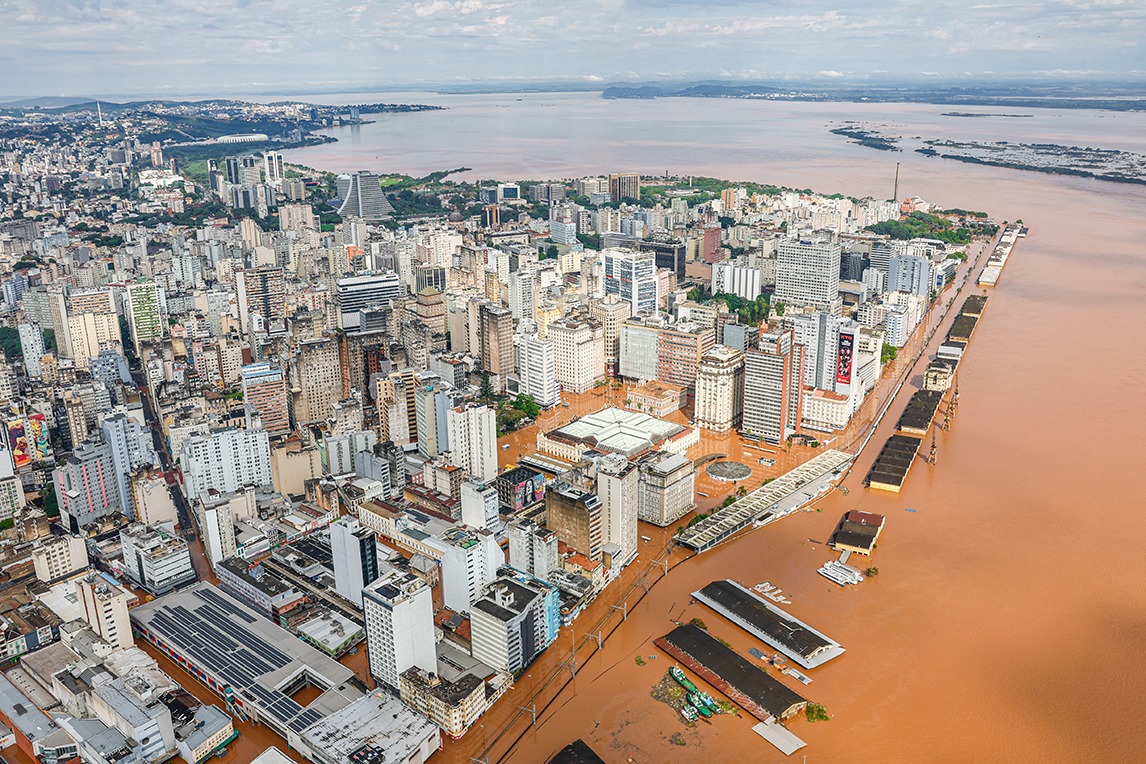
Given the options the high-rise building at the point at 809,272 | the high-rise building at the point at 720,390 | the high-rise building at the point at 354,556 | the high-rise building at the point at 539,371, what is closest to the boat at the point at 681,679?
the high-rise building at the point at 354,556

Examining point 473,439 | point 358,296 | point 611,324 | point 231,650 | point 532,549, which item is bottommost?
point 231,650

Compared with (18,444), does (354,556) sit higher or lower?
lower

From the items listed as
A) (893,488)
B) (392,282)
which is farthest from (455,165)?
(893,488)

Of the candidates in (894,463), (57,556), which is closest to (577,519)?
(894,463)

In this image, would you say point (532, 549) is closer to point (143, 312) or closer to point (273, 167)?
point (143, 312)

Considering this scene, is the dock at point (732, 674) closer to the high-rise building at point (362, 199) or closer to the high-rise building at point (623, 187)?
the high-rise building at point (362, 199)

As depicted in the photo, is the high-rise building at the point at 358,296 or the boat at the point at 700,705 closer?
the boat at the point at 700,705

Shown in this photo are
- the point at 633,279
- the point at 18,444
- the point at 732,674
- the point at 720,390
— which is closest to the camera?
the point at 732,674
